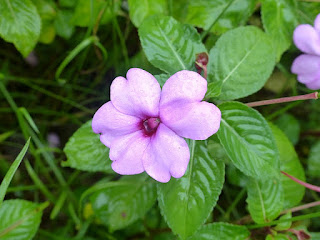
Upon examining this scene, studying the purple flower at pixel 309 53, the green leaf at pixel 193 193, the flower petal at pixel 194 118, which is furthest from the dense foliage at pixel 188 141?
the flower petal at pixel 194 118

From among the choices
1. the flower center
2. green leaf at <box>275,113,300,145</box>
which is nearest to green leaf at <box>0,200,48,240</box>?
the flower center

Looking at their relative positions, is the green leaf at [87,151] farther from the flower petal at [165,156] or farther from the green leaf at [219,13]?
the green leaf at [219,13]

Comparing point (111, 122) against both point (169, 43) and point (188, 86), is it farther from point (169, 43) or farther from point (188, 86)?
point (169, 43)

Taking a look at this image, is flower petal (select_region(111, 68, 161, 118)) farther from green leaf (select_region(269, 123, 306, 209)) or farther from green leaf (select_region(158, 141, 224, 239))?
green leaf (select_region(269, 123, 306, 209))

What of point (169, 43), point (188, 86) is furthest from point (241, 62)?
point (188, 86)

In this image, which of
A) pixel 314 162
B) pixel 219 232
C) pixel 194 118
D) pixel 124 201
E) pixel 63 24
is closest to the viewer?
pixel 194 118

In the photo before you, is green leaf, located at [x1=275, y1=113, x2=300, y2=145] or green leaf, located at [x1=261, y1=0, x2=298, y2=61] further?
green leaf, located at [x1=275, y1=113, x2=300, y2=145]
